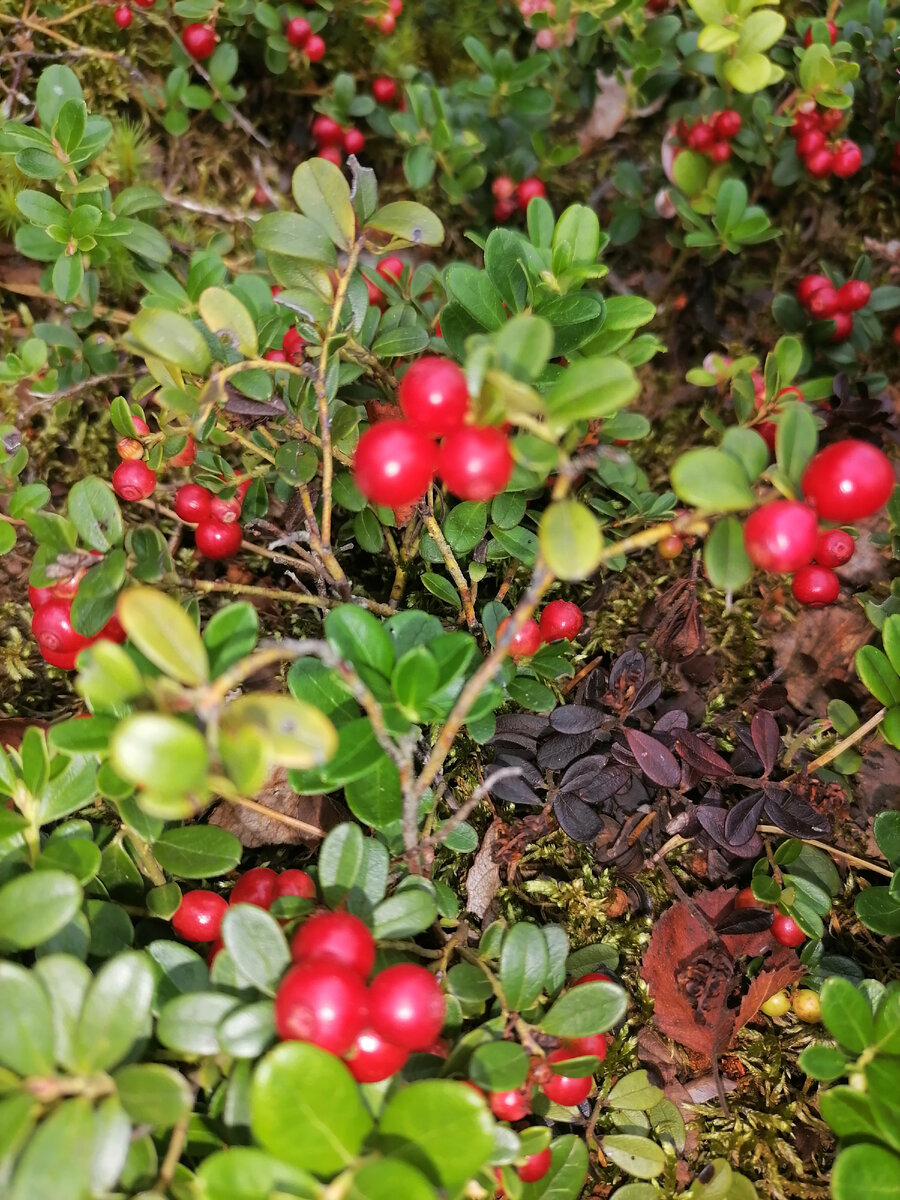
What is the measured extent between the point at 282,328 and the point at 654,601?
1298mm

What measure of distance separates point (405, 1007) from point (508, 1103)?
0.38 metres

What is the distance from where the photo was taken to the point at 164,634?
3.26 ft

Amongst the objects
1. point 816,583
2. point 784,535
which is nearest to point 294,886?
point 784,535

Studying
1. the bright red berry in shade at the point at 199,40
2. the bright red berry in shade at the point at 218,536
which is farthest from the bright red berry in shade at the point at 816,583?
the bright red berry in shade at the point at 199,40

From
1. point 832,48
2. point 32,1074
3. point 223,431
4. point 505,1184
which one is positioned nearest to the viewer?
point 32,1074

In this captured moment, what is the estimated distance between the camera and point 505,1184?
128 centimetres

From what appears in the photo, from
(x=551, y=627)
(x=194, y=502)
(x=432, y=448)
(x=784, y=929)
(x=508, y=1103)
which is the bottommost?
(x=784, y=929)

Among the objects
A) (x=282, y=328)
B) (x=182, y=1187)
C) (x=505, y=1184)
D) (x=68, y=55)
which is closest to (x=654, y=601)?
(x=282, y=328)

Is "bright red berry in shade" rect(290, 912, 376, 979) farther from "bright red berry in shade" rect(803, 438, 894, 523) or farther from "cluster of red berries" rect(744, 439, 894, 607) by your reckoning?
"bright red berry in shade" rect(803, 438, 894, 523)

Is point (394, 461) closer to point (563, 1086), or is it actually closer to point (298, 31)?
point (563, 1086)

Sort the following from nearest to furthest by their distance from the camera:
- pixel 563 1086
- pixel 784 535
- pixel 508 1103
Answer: pixel 784 535
pixel 508 1103
pixel 563 1086

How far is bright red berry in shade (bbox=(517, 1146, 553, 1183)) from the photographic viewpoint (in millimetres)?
1385

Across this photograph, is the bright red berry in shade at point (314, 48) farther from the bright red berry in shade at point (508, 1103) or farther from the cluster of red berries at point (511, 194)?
the bright red berry in shade at point (508, 1103)

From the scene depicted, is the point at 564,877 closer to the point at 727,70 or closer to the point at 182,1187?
the point at 182,1187
